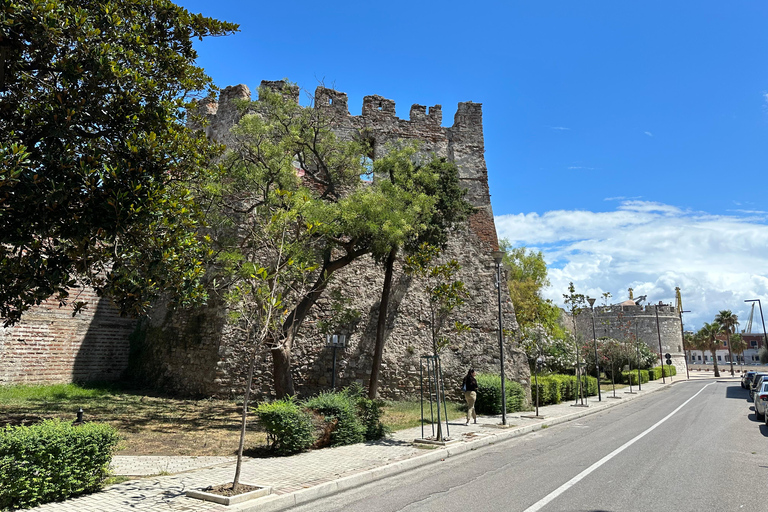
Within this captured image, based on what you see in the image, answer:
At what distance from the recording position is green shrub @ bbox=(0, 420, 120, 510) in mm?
5492

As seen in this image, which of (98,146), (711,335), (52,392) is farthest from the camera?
(711,335)

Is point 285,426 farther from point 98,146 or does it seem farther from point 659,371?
point 659,371

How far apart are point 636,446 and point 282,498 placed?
340 inches

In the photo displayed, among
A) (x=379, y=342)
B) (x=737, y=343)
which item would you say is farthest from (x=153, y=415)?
(x=737, y=343)

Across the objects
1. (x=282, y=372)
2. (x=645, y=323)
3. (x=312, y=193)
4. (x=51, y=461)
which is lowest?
(x=51, y=461)

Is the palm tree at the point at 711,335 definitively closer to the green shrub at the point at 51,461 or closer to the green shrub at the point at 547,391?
the green shrub at the point at 547,391

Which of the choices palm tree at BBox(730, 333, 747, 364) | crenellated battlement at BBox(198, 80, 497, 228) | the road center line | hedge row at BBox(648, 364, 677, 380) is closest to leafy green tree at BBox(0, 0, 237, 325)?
the road center line

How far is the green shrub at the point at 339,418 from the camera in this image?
34.4 feet

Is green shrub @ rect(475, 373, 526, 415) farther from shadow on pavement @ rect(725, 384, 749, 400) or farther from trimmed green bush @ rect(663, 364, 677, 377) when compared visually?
trimmed green bush @ rect(663, 364, 677, 377)

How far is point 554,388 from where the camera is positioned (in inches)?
901

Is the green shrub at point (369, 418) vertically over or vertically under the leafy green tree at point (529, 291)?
under

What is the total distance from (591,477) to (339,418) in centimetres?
524

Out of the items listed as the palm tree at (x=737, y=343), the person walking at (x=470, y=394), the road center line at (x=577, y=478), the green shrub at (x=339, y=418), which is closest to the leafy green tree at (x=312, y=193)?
the green shrub at (x=339, y=418)

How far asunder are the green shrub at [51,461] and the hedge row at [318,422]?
3.06 metres
